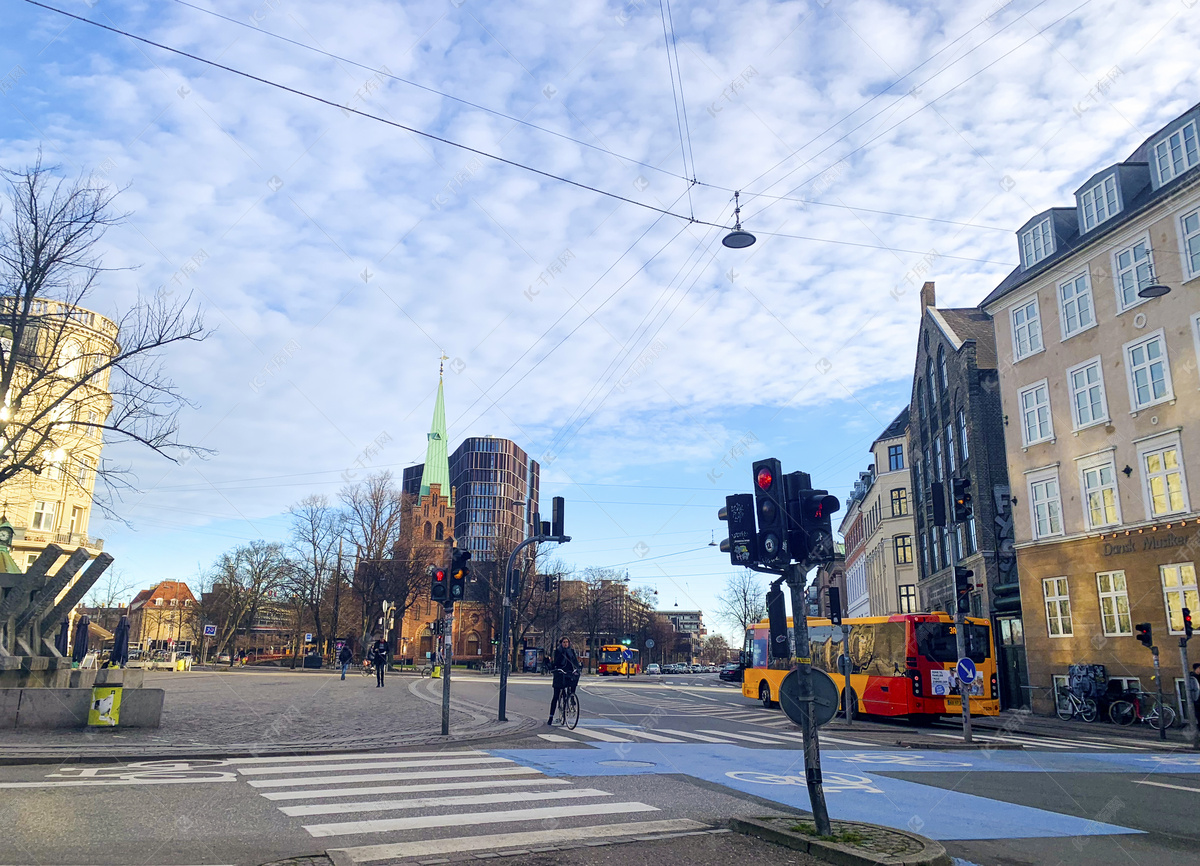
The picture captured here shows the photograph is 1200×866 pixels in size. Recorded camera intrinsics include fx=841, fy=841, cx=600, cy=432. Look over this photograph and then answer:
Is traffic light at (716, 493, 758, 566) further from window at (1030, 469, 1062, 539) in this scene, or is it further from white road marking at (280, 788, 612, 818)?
window at (1030, 469, 1062, 539)

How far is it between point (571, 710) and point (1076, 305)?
21.5 metres

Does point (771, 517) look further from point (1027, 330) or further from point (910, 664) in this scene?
point (1027, 330)

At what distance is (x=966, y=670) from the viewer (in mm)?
15977

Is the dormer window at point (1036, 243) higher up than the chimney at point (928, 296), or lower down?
lower down

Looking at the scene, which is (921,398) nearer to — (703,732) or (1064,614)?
(1064,614)

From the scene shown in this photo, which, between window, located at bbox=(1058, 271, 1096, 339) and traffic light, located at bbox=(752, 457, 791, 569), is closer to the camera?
traffic light, located at bbox=(752, 457, 791, 569)

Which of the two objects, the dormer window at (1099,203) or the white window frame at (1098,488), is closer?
the white window frame at (1098,488)

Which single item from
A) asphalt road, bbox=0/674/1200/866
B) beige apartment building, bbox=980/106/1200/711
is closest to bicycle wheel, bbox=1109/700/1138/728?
beige apartment building, bbox=980/106/1200/711

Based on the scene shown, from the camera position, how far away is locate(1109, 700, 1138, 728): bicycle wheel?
2325 cm

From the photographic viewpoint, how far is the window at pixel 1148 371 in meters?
24.1

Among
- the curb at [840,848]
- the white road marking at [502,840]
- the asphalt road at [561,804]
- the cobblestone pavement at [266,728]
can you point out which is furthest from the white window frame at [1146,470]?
the white road marking at [502,840]

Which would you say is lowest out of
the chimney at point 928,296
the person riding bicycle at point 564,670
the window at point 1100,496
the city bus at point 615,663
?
the city bus at point 615,663

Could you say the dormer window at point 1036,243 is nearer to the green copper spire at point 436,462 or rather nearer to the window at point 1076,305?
the window at point 1076,305

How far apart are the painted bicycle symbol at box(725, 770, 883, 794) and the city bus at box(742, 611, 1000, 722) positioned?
378 inches
